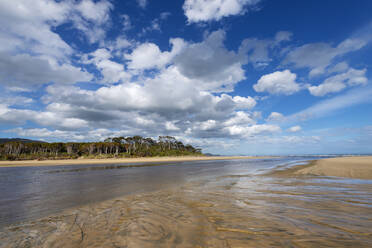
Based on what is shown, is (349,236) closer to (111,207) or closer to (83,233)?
(83,233)

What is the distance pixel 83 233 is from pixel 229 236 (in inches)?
149


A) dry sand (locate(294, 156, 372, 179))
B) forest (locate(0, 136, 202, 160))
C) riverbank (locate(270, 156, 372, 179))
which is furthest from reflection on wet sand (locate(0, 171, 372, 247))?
forest (locate(0, 136, 202, 160))

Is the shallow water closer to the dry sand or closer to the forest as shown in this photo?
the dry sand

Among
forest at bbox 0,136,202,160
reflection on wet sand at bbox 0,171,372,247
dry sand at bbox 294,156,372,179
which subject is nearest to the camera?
reflection on wet sand at bbox 0,171,372,247

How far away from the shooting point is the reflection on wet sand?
3979 mm

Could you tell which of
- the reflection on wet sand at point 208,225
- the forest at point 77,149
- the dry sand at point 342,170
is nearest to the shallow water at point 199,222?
the reflection on wet sand at point 208,225

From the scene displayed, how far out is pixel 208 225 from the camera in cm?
495

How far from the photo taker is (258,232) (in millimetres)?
4363

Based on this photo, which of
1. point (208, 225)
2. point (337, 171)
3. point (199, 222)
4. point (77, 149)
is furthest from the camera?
point (77, 149)

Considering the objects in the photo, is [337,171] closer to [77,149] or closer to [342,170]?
[342,170]

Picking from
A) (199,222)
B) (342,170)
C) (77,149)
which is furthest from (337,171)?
(77,149)

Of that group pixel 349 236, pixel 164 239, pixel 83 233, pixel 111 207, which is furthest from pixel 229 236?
pixel 111 207

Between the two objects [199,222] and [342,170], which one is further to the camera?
[342,170]

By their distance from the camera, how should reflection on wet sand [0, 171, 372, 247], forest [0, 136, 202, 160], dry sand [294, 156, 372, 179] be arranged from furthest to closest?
forest [0, 136, 202, 160] → dry sand [294, 156, 372, 179] → reflection on wet sand [0, 171, 372, 247]
